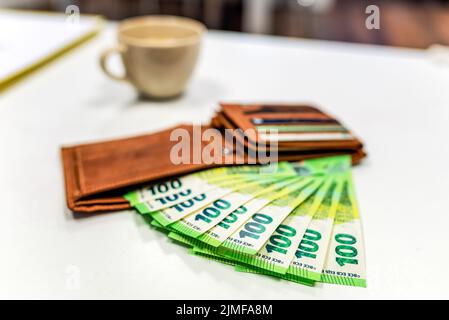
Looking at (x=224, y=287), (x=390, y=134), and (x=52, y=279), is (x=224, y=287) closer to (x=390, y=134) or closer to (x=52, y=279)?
(x=52, y=279)

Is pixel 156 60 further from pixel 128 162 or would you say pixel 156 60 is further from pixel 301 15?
pixel 301 15

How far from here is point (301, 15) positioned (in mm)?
2891

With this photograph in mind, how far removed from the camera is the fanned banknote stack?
376 millimetres

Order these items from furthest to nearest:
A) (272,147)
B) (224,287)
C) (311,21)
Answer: (311,21) → (272,147) → (224,287)

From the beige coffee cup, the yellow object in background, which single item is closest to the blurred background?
the yellow object in background

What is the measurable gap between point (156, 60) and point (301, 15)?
2.45m

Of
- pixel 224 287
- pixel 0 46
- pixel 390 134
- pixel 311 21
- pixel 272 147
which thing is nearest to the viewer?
pixel 224 287

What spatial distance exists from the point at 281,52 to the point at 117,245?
62 centimetres

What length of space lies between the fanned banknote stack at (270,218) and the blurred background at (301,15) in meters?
2.09

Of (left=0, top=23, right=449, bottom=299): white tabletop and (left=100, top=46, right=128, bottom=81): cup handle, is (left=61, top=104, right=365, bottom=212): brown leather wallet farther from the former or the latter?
(left=100, top=46, right=128, bottom=81): cup handle

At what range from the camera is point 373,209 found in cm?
46

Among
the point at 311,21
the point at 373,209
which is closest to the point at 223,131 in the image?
the point at 373,209

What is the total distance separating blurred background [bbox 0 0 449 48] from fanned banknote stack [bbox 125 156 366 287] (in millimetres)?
2090

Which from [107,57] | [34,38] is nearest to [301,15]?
[34,38]
